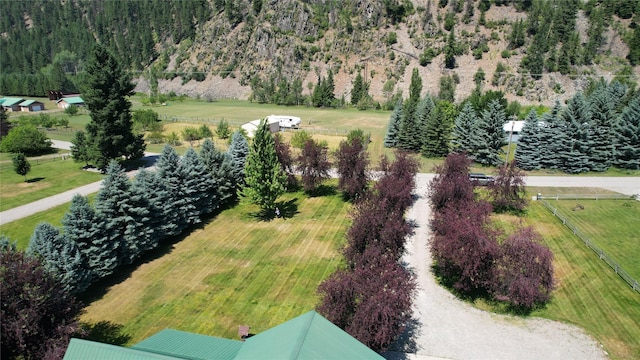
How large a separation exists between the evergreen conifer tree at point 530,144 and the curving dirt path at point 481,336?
97.4 ft

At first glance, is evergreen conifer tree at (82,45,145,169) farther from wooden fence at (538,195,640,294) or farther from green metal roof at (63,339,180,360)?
wooden fence at (538,195,640,294)

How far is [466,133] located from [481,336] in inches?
1334

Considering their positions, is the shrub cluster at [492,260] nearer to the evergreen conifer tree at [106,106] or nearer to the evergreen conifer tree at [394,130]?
the evergreen conifer tree at [394,130]

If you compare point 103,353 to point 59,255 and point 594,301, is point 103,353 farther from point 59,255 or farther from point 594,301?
point 594,301

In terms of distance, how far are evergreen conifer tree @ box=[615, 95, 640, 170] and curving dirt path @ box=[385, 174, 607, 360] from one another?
34370mm

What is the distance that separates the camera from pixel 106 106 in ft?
148

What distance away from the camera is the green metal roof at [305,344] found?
1281 cm

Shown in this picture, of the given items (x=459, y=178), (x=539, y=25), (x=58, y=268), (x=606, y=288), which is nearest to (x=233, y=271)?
(x=58, y=268)

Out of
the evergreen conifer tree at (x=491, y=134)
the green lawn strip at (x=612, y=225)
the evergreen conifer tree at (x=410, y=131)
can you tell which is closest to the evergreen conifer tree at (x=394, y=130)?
the evergreen conifer tree at (x=410, y=131)

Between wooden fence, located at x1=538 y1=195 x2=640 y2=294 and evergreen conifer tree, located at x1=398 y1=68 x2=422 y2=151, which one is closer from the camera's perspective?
wooden fence, located at x1=538 y1=195 x2=640 y2=294

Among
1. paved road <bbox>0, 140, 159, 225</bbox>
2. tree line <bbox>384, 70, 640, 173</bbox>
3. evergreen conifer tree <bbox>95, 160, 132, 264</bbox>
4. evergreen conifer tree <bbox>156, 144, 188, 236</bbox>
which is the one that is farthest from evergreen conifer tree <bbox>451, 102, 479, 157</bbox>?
paved road <bbox>0, 140, 159, 225</bbox>

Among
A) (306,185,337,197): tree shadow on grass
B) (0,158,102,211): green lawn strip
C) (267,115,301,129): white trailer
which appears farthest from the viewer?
(267,115,301,129): white trailer

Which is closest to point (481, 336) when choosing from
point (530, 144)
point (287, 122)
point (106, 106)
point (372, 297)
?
point (372, 297)

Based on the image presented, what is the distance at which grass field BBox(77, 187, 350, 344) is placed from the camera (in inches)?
859
